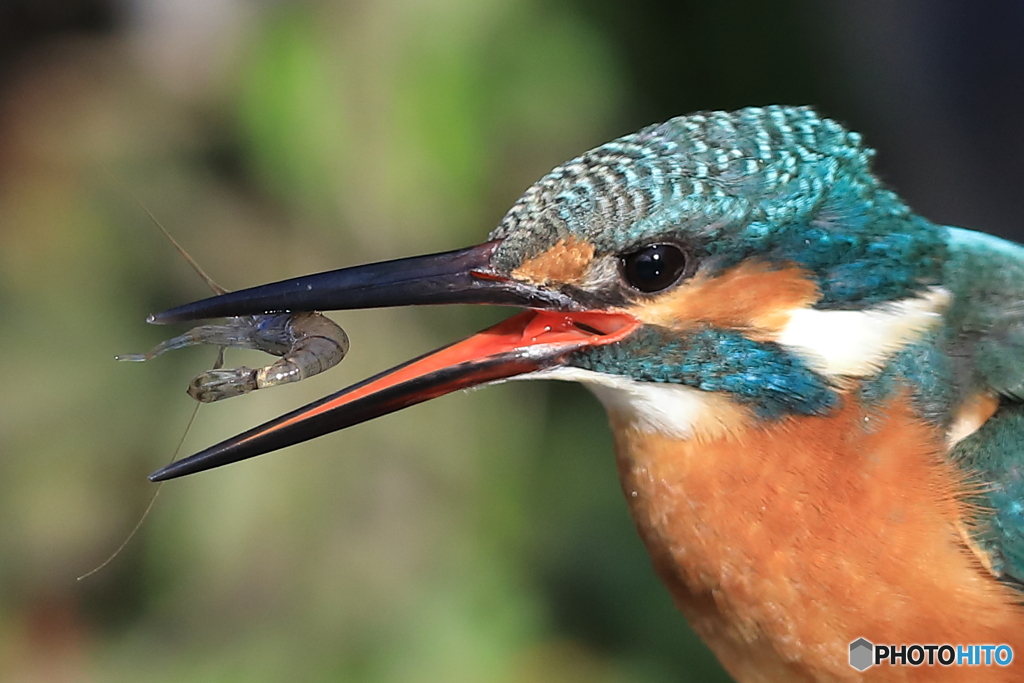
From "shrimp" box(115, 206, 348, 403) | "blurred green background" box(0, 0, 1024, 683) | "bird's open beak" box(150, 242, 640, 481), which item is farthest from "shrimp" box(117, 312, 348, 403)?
"blurred green background" box(0, 0, 1024, 683)

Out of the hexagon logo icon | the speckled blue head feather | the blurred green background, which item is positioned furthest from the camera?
the blurred green background

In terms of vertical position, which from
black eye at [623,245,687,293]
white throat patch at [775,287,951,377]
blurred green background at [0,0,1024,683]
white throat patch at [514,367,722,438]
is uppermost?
black eye at [623,245,687,293]

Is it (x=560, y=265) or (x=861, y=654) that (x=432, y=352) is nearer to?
(x=560, y=265)

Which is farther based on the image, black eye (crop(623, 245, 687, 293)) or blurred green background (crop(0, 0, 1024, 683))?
blurred green background (crop(0, 0, 1024, 683))

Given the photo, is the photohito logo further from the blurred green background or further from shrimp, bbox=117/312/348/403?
the blurred green background

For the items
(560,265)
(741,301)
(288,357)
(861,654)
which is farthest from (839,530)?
(288,357)

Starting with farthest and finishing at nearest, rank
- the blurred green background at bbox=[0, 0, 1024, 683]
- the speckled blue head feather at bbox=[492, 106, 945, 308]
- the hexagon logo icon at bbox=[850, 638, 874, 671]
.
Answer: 1. the blurred green background at bbox=[0, 0, 1024, 683]
2. the hexagon logo icon at bbox=[850, 638, 874, 671]
3. the speckled blue head feather at bbox=[492, 106, 945, 308]

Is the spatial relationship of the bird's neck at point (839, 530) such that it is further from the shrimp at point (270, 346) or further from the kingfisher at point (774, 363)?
the shrimp at point (270, 346)
